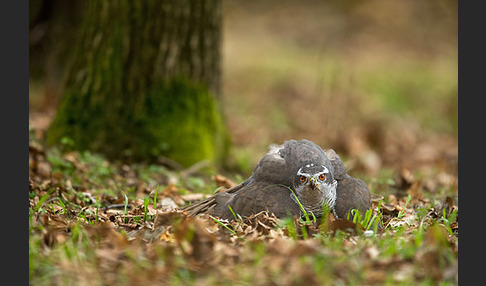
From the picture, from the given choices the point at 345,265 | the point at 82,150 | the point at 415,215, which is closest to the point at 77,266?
the point at 345,265

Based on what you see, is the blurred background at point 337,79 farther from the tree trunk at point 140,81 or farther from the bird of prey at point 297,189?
the bird of prey at point 297,189

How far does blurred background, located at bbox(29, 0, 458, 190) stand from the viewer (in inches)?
348

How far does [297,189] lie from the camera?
379 centimetres

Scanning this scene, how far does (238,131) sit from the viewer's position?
9.58m

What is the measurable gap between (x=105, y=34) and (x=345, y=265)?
457 cm

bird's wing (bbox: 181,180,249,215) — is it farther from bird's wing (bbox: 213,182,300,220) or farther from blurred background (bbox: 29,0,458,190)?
blurred background (bbox: 29,0,458,190)

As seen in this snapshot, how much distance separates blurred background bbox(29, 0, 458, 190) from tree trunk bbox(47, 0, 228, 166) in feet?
2.41

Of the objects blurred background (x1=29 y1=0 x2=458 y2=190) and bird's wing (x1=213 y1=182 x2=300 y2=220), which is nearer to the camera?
bird's wing (x1=213 y1=182 x2=300 y2=220)

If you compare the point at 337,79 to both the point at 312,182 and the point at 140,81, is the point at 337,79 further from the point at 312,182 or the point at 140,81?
the point at 312,182

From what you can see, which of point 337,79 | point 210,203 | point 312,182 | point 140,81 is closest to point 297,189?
point 312,182

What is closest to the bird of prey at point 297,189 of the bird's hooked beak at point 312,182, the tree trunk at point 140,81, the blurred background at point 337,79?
the bird's hooked beak at point 312,182

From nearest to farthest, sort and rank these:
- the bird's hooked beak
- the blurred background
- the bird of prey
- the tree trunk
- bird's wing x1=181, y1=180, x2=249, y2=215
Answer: the bird's hooked beak
the bird of prey
bird's wing x1=181, y1=180, x2=249, y2=215
the tree trunk
the blurred background

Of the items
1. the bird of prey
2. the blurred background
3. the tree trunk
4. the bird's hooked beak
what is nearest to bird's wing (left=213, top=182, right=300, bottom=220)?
the bird of prey

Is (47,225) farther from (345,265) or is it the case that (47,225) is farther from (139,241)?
(345,265)
